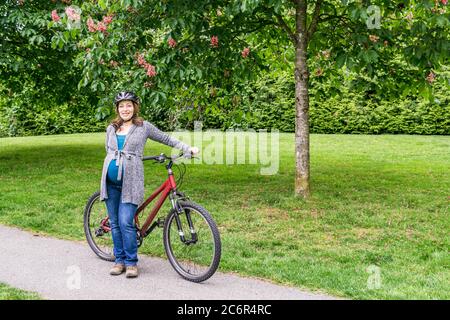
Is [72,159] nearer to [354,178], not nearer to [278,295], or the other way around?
[354,178]

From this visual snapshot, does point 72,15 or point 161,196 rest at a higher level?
point 72,15

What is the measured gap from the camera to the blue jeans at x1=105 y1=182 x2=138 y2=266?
5.21m

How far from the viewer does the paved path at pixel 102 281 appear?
4.73m

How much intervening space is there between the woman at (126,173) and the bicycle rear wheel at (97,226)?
0.53 m

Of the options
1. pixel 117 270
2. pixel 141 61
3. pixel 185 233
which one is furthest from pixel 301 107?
pixel 117 270

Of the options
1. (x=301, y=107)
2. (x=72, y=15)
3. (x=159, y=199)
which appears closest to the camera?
(x=159, y=199)

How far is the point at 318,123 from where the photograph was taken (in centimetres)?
2041

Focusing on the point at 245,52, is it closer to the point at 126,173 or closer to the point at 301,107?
the point at 301,107

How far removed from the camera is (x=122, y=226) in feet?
17.1

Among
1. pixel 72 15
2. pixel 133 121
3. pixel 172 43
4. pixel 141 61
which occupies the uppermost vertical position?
pixel 72 15

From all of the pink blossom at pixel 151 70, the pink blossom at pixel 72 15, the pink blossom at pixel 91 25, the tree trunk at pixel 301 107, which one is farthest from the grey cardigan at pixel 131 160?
the tree trunk at pixel 301 107

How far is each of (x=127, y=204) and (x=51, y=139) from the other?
636 inches

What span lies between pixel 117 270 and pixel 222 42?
4271 mm
